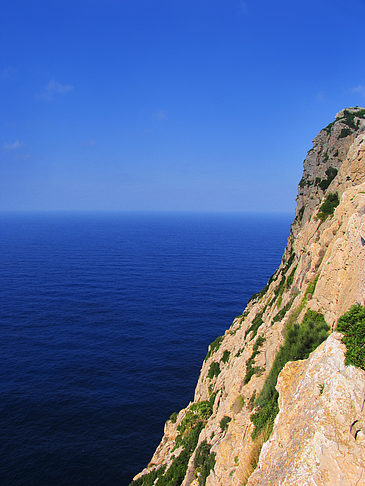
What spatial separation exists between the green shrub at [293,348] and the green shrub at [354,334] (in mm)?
2426

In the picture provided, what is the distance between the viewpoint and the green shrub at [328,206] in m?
22.3

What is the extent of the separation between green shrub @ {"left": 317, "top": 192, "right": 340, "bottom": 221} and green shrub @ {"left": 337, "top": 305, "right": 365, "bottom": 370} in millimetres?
13160

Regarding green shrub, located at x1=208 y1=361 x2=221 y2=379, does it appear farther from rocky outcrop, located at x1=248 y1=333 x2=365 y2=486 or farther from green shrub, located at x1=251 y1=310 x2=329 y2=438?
rocky outcrop, located at x1=248 y1=333 x2=365 y2=486

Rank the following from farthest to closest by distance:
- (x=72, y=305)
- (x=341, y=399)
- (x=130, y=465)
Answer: (x=72, y=305), (x=130, y=465), (x=341, y=399)

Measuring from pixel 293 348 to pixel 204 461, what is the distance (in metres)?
10.7

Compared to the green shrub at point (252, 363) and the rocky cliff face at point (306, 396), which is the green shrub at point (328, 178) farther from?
the green shrub at point (252, 363)

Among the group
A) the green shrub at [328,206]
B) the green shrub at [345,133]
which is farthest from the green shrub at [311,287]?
the green shrub at [345,133]

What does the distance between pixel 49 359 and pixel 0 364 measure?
27.3 ft

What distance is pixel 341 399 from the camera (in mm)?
8898

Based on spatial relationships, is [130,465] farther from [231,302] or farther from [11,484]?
[231,302]

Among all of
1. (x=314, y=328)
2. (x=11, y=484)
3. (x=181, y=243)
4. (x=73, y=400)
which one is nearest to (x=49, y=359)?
(x=73, y=400)

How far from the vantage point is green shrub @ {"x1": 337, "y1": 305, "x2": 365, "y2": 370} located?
9.46 m

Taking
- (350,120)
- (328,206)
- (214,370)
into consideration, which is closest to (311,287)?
(328,206)

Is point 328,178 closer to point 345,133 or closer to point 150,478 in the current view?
point 345,133
